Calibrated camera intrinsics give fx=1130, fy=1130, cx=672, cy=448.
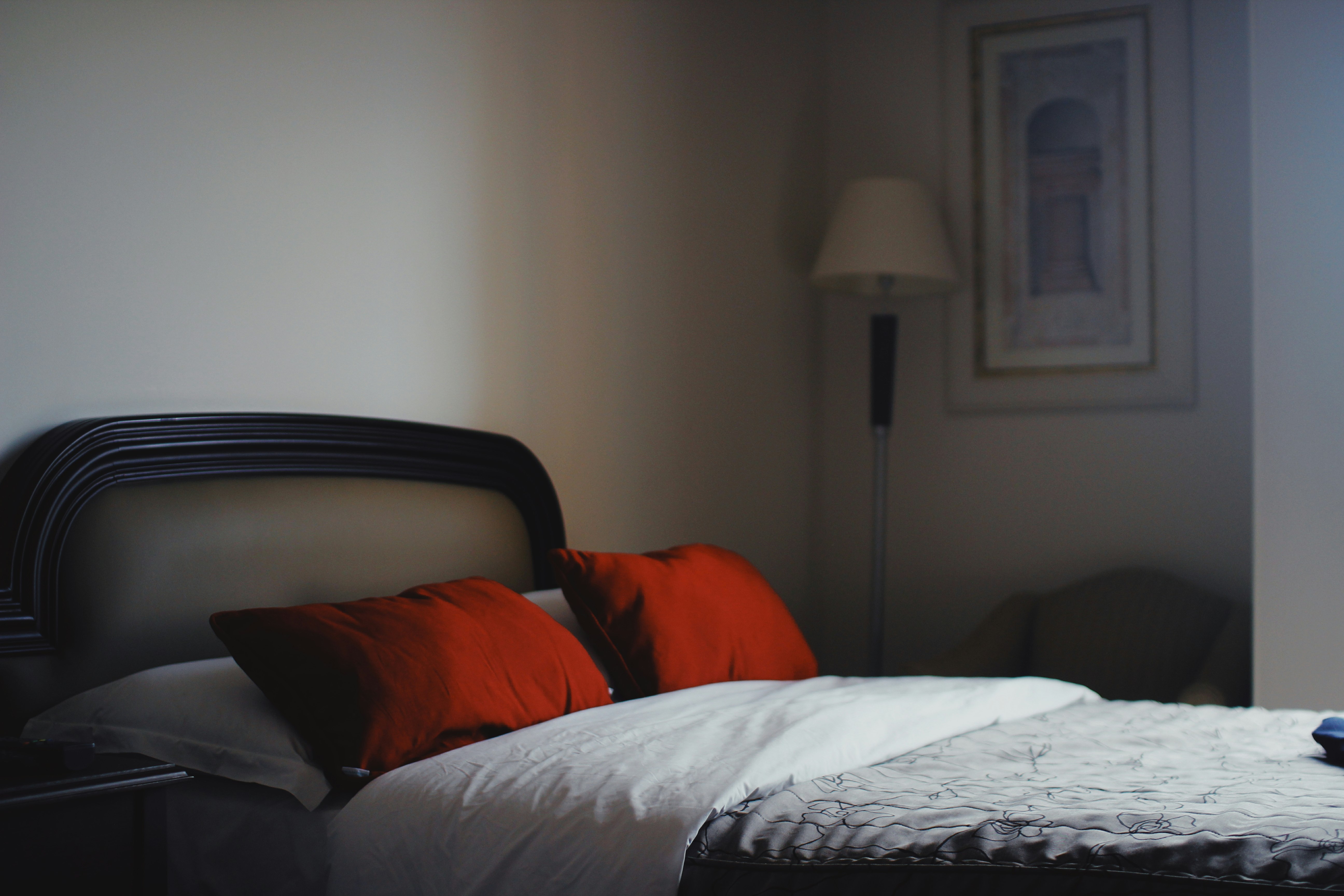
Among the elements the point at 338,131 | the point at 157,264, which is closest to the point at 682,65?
the point at 338,131

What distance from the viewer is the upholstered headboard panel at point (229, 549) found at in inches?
60.7

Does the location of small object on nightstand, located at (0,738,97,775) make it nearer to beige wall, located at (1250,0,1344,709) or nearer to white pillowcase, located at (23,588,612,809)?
white pillowcase, located at (23,588,612,809)

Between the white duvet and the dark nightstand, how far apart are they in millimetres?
205

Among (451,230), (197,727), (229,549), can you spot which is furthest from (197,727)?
(451,230)

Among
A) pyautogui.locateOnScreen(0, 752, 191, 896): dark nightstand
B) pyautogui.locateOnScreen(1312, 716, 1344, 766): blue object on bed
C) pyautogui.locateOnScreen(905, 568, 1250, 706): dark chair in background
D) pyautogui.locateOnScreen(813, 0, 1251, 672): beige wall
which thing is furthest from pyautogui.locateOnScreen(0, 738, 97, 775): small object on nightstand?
pyautogui.locateOnScreen(813, 0, 1251, 672): beige wall

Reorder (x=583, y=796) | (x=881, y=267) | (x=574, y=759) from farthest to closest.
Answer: (x=881, y=267) → (x=574, y=759) → (x=583, y=796)

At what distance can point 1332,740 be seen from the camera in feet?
5.08

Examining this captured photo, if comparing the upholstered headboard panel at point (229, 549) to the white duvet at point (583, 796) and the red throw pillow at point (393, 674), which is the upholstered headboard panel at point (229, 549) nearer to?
the red throw pillow at point (393, 674)

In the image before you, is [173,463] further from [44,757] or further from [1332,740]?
[1332,740]

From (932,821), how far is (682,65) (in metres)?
2.52

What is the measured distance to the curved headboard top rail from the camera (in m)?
1.49

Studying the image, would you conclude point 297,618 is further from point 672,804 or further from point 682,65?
point 682,65

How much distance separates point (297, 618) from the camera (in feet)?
4.92

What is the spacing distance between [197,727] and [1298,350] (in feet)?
8.27
